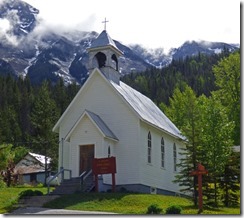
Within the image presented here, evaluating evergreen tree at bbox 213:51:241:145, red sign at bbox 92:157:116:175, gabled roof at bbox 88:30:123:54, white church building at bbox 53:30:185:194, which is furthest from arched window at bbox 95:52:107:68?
evergreen tree at bbox 213:51:241:145

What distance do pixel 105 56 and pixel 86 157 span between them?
23.1 ft

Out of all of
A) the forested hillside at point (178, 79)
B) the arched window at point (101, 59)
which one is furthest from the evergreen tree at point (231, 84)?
the forested hillside at point (178, 79)

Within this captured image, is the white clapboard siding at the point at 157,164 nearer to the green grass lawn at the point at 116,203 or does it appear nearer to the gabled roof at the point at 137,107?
the gabled roof at the point at 137,107

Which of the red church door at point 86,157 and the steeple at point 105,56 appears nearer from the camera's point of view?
the red church door at point 86,157

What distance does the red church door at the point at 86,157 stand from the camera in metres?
32.5

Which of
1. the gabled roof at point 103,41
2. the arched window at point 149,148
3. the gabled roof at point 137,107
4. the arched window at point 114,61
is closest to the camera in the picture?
the gabled roof at point 137,107

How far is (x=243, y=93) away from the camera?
1855 centimetres

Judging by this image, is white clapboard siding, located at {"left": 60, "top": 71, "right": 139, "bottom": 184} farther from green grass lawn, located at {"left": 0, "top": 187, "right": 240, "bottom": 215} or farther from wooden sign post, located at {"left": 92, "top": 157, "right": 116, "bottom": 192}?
green grass lawn, located at {"left": 0, "top": 187, "right": 240, "bottom": 215}

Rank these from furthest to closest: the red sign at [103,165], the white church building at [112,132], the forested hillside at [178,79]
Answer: the forested hillside at [178,79] < the white church building at [112,132] < the red sign at [103,165]

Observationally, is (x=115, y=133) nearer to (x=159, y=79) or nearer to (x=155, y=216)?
(x=155, y=216)

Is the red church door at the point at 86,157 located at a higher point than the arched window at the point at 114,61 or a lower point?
lower

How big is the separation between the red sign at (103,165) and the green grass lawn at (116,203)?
62.7 inches

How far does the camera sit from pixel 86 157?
1283 inches

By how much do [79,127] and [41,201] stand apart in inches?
262
